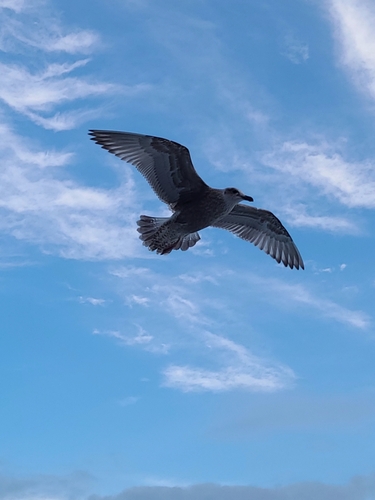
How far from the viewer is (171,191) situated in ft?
42.2

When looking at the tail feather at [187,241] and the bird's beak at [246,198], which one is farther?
the tail feather at [187,241]

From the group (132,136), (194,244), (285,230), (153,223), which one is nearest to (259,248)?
(285,230)

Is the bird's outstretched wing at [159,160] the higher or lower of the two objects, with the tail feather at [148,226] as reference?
higher

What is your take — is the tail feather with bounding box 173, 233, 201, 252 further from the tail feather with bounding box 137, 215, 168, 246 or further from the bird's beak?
the bird's beak

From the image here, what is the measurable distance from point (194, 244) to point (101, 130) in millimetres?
3031

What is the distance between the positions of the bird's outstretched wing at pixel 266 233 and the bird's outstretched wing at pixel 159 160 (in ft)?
10.1

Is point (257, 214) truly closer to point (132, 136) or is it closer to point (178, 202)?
point (178, 202)

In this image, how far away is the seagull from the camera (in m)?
12.4

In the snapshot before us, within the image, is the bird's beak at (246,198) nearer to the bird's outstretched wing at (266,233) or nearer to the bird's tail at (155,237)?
the bird's tail at (155,237)

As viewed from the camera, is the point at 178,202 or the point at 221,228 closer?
the point at 178,202

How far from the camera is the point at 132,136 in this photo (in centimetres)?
1235

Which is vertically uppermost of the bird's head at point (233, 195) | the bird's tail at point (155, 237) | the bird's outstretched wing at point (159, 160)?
the bird's outstretched wing at point (159, 160)

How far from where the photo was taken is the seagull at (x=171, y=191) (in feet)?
40.6

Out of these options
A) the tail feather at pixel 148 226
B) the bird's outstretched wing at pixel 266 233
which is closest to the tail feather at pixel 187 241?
the tail feather at pixel 148 226
